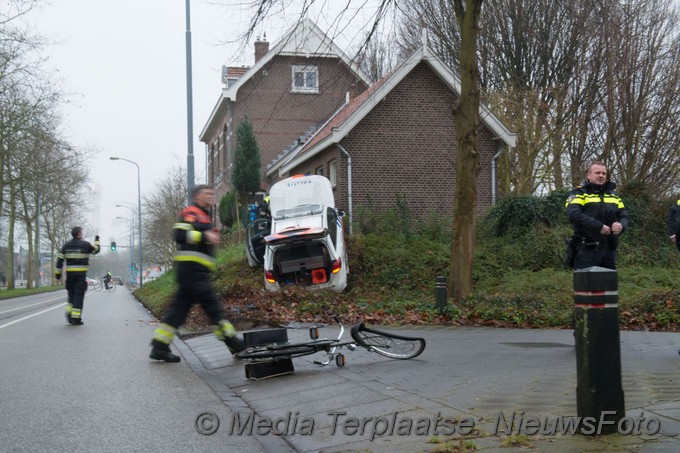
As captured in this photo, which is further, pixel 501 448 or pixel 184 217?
pixel 184 217

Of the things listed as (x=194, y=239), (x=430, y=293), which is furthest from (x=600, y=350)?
(x=430, y=293)

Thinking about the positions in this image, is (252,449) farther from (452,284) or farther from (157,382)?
(452,284)

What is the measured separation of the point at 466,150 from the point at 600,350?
9.19 metres

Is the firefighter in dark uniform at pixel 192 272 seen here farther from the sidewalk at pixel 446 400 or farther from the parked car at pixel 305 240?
the parked car at pixel 305 240

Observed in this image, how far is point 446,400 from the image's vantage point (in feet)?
19.2

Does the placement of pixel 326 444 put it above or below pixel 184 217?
below

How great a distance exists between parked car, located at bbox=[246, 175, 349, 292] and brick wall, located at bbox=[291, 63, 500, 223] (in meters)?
6.07

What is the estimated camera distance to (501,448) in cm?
452

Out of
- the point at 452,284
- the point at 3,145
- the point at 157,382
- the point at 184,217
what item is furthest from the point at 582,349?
the point at 3,145

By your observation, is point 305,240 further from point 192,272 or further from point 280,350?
point 280,350

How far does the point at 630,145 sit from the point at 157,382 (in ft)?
73.5

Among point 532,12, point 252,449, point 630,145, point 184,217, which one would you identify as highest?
point 532,12

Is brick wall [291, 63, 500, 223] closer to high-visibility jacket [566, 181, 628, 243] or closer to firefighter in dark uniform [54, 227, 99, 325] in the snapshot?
firefighter in dark uniform [54, 227, 99, 325]

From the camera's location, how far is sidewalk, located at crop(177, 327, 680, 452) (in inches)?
187
